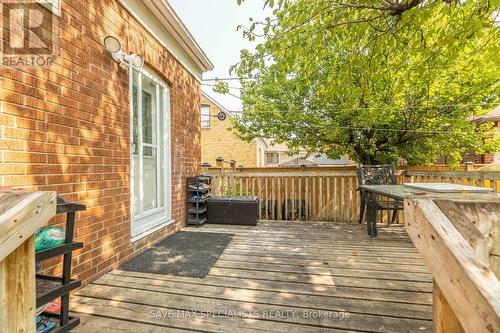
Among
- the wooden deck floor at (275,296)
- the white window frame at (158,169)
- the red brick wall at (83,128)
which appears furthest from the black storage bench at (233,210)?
the red brick wall at (83,128)

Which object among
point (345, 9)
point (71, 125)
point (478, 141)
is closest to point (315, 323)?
point (71, 125)

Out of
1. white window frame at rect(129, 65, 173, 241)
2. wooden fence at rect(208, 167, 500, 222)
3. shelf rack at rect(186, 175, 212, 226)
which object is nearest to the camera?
white window frame at rect(129, 65, 173, 241)

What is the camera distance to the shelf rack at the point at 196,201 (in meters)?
4.29

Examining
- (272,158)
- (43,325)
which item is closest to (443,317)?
(43,325)

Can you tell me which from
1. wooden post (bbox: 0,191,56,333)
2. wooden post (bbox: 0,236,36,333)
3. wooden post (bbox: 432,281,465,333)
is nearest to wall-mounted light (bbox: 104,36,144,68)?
wooden post (bbox: 0,191,56,333)

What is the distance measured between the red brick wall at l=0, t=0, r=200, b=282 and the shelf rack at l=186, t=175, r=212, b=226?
120cm

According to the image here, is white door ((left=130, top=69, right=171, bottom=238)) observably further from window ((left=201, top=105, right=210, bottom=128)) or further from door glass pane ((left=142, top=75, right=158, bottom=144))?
window ((left=201, top=105, right=210, bottom=128))

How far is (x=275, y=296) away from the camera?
1951 millimetres

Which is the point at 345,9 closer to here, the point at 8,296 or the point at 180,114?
the point at 180,114

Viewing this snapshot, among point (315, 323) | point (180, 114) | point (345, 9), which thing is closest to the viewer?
point (315, 323)

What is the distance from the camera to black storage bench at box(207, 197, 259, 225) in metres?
4.39

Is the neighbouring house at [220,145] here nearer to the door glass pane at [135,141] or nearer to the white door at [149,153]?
the white door at [149,153]

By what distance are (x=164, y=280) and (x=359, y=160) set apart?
18.5 ft

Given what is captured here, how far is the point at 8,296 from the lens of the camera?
86 cm
